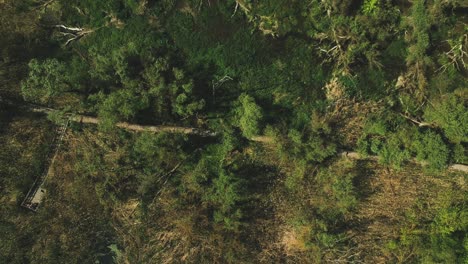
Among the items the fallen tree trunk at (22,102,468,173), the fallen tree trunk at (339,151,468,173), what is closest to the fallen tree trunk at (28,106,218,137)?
the fallen tree trunk at (22,102,468,173)

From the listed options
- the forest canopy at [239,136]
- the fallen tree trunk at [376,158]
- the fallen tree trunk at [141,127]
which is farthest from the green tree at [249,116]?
the fallen tree trunk at [376,158]

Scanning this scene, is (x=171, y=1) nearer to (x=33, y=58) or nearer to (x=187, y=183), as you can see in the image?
(x=33, y=58)

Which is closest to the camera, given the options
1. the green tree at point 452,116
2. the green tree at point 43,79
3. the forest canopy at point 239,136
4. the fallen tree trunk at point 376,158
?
the green tree at point 43,79

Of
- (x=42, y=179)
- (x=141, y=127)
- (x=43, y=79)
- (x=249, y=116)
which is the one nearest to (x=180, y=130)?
(x=141, y=127)

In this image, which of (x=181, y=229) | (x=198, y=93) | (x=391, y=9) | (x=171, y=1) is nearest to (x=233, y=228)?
(x=181, y=229)

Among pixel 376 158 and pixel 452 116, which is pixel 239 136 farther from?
pixel 452 116

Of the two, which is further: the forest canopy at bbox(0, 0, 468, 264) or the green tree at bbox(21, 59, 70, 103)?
the forest canopy at bbox(0, 0, 468, 264)

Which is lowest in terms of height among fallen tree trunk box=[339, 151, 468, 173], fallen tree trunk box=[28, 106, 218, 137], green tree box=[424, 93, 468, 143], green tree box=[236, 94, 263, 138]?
fallen tree trunk box=[28, 106, 218, 137]

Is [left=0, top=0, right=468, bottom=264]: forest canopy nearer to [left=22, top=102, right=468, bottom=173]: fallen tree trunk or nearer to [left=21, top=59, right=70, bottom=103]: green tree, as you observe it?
[left=22, top=102, right=468, bottom=173]: fallen tree trunk

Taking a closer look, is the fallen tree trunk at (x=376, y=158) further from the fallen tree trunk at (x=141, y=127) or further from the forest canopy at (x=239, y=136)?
the fallen tree trunk at (x=141, y=127)
